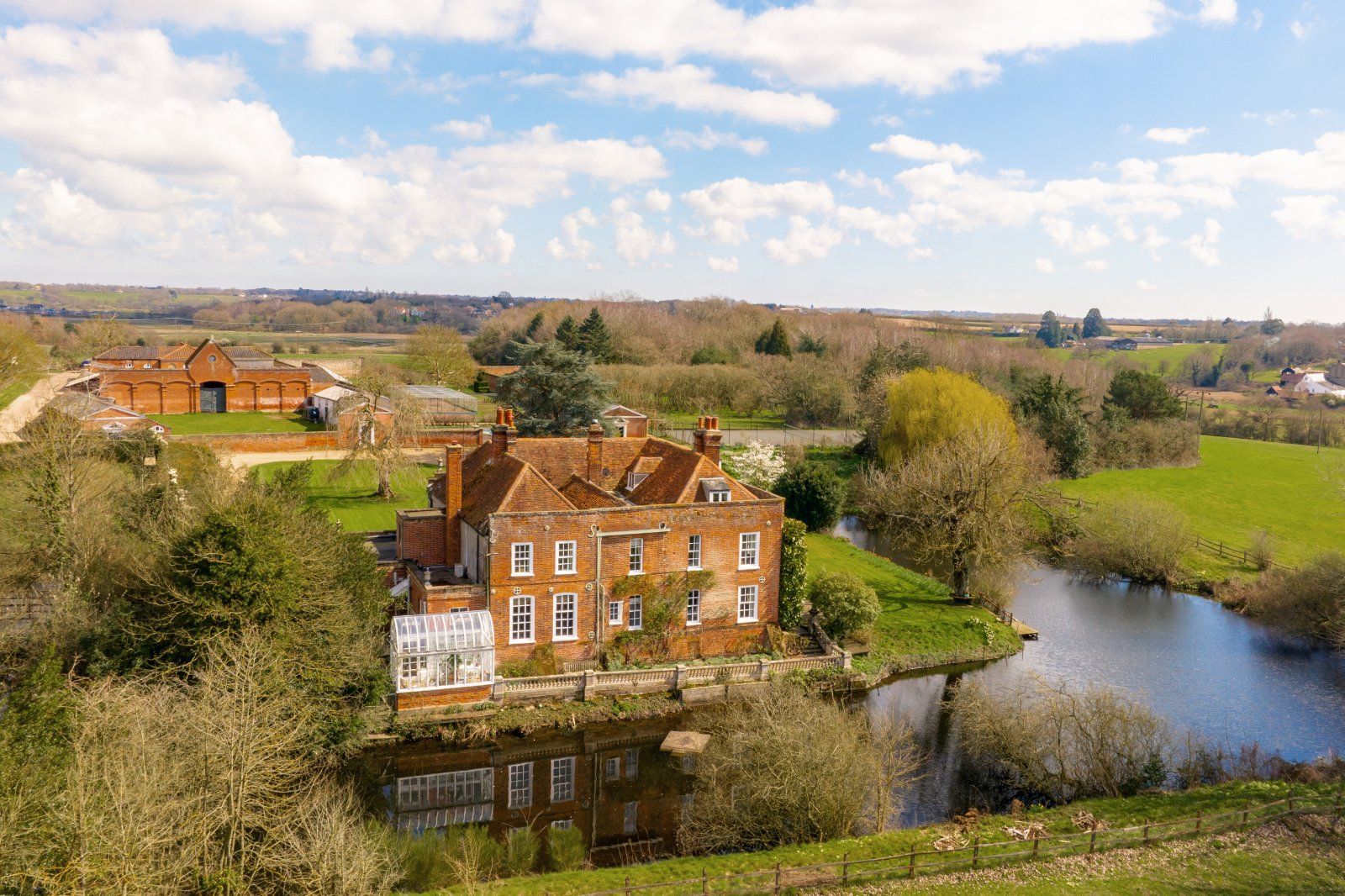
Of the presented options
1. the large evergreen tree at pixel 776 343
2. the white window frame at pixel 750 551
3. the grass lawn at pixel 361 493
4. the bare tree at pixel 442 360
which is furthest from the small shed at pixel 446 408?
the white window frame at pixel 750 551

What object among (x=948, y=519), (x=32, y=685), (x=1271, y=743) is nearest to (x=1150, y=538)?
(x=948, y=519)

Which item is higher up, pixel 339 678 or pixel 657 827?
pixel 339 678

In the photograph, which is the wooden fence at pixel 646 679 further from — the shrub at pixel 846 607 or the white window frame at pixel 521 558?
the white window frame at pixel 521 558

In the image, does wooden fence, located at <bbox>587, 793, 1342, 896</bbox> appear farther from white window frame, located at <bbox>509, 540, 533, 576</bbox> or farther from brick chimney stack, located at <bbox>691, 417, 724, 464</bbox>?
brick chimney stack, located at <bbox>691, 417, 724, 464</bbox>

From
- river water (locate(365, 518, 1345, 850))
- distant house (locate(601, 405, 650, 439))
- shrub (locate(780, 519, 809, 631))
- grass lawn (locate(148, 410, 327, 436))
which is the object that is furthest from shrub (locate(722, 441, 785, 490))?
grass lawn (locate(148, 410, 327, 436))

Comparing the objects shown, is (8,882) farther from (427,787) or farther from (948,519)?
(948,519)

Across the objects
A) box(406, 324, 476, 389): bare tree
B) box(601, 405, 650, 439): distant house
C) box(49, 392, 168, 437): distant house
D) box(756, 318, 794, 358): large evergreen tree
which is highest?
box(756, 318, 794, 358): large evergreen tree
